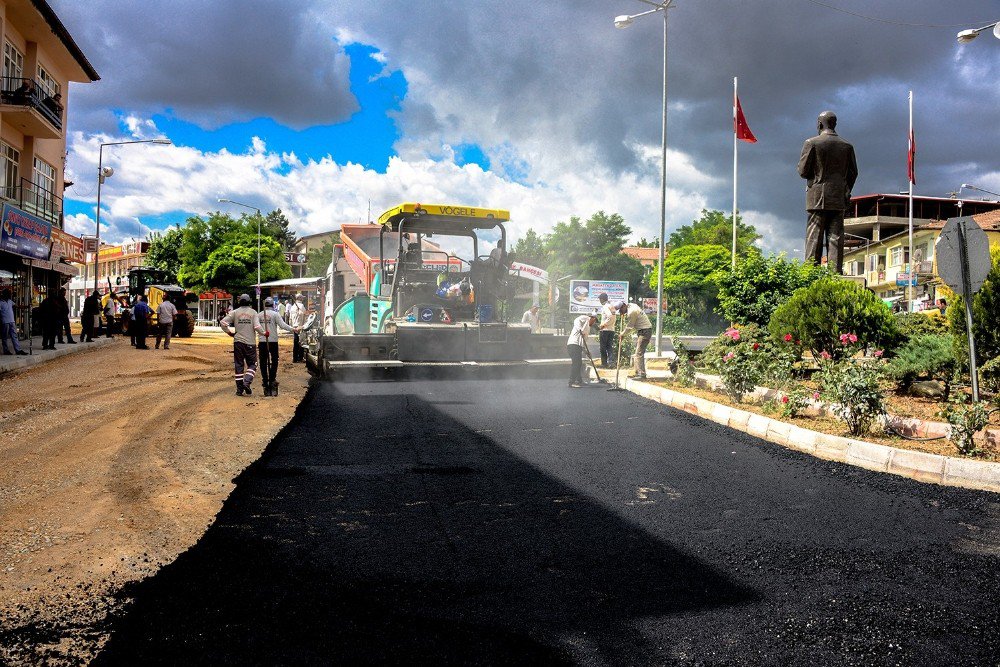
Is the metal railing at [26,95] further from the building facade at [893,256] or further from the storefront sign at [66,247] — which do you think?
the building facade at [893,256]

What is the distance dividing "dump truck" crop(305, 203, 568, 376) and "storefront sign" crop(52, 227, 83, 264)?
16.9m

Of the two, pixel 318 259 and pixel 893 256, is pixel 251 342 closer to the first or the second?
pixel 893 256

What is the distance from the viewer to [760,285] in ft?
39.7

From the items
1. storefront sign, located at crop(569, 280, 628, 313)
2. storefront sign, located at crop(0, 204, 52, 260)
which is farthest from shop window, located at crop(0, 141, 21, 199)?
storefront sign, located at crop(569, 280, 628, 313)

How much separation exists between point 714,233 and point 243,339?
2258 inches

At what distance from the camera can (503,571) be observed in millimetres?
3547

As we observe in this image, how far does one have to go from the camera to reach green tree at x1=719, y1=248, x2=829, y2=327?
1172cm

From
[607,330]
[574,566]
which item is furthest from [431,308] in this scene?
[574,566]

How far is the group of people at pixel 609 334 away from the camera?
1191 centimetres

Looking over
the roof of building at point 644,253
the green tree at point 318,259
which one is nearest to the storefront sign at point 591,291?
the green tree at point 318,259

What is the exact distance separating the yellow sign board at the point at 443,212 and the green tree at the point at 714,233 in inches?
1894

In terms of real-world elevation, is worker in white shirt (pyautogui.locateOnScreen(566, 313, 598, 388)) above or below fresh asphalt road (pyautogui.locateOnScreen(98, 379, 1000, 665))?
above

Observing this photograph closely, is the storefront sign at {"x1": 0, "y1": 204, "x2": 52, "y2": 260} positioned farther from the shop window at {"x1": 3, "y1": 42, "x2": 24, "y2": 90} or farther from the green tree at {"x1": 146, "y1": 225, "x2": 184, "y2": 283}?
the green tree at {"x1": 146, "y1": 225, "x2": 184, "y2": 283}

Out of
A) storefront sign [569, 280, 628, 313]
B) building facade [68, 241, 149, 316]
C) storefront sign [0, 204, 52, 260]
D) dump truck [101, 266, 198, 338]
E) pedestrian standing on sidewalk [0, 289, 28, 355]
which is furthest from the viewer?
building facade [68, 241, 149, 316]
